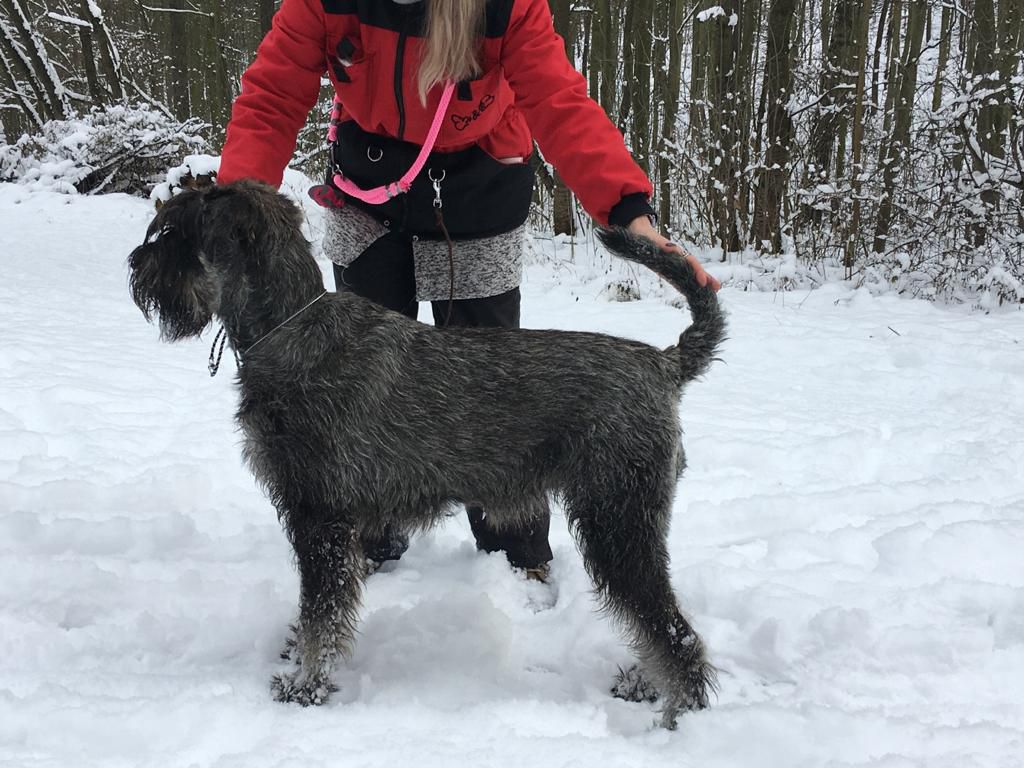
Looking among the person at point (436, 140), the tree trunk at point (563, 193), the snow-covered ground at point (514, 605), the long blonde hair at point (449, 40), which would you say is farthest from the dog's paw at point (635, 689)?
the tree trunk at point (563, 193)

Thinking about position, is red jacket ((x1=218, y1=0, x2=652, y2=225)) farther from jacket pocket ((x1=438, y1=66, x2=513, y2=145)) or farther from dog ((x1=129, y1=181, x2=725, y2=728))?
dog ((x1=129, y1=181, x2=725, y2=728))

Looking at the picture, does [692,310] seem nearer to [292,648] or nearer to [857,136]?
[292,648]

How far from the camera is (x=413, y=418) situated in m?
2.51

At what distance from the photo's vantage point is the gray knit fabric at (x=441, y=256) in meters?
3.07

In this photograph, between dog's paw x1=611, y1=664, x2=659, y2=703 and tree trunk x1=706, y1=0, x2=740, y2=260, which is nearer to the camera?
dog's paw x1=611, y1=664, x2=659, y2=703

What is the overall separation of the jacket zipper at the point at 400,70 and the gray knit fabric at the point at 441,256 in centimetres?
42

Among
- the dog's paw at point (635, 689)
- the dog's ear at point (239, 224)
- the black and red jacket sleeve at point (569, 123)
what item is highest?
the black and red jacket sleeve at point (569, 123)

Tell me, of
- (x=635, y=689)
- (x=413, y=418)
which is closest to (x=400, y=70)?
(x=413, y=418)

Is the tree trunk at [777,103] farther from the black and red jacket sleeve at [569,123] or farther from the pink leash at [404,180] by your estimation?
the pink leash at [404,180]

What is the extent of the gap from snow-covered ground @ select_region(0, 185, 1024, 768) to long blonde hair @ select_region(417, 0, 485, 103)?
1654 mm

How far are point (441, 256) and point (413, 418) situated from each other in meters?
0.86

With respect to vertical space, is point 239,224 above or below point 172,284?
above

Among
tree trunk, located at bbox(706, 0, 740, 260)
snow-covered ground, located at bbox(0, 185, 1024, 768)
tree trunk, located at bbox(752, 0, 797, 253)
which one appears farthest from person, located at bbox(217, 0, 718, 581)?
tree trunk, located at bbox(706, 0, 740, 260)

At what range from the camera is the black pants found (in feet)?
10.2
